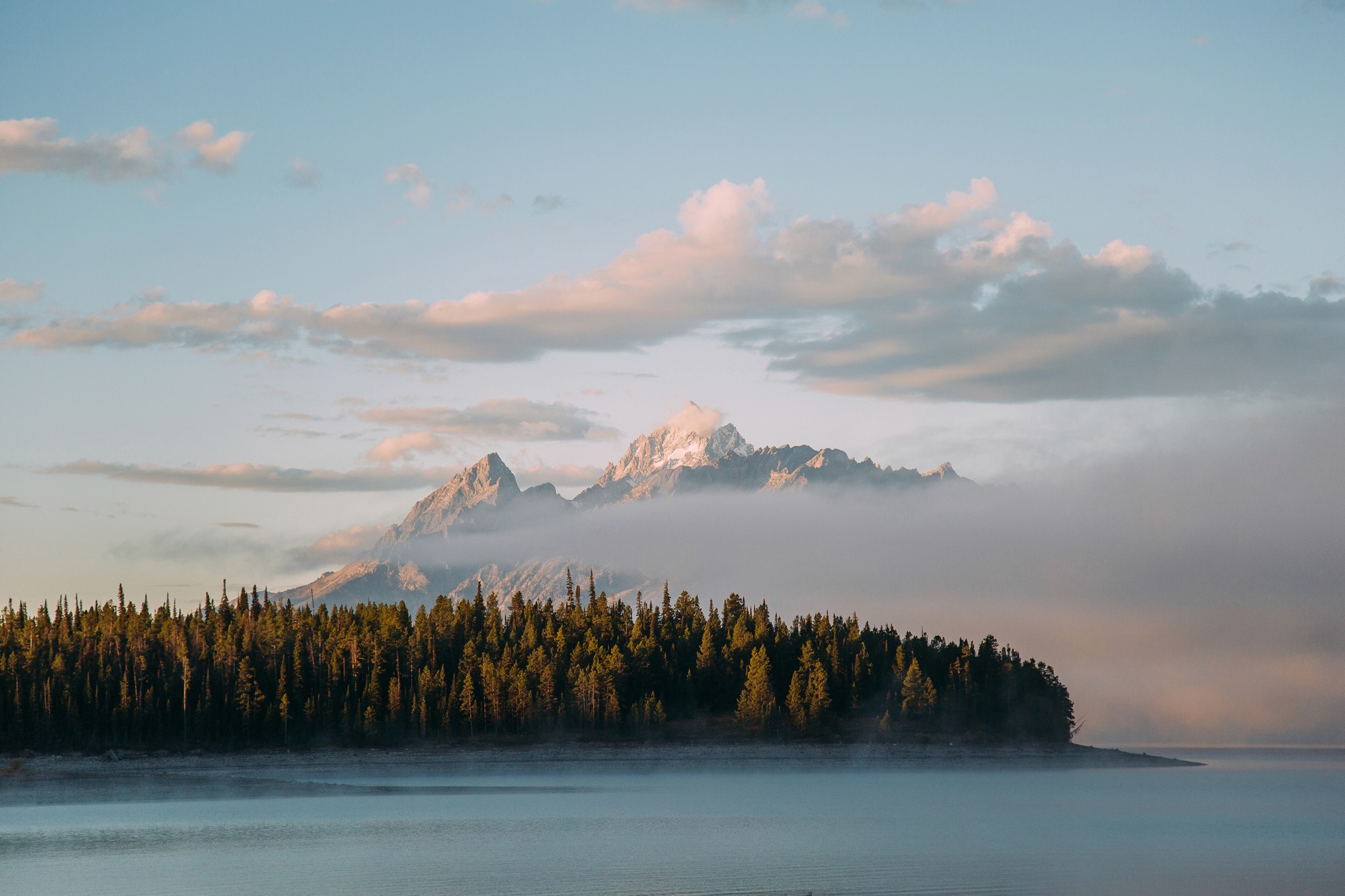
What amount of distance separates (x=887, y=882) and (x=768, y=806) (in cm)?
5582

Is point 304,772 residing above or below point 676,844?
below

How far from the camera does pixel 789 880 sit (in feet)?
216

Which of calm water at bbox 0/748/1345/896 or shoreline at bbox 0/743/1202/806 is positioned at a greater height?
calm water at bbox 0/748/1345/896

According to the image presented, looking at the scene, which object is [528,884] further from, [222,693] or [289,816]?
[222,693]

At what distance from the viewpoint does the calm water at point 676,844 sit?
6662 cm

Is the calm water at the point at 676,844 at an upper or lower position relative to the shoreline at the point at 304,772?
upper

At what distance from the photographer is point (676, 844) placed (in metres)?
85.2

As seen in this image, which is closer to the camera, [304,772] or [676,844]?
[676,844]

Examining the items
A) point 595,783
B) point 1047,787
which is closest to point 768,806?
point 595,783

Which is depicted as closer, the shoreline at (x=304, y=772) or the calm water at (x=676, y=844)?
the calm water at (x=676, y=844)

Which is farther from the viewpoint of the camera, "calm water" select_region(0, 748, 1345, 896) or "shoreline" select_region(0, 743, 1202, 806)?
→ "shoreline" select_region(0, 743, 1202, 806)

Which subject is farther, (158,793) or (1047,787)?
(1047,787)

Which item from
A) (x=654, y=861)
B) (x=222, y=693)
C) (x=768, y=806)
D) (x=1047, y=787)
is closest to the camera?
(x=654, y=861)

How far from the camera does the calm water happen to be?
6662 cm
